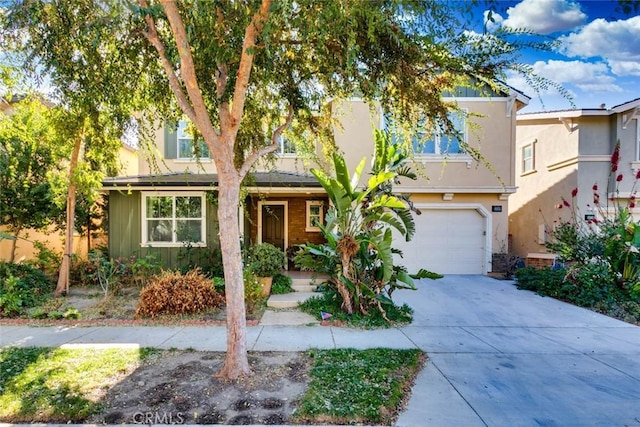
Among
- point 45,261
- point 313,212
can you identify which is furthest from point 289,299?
point 45,261

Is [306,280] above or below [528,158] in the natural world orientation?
below

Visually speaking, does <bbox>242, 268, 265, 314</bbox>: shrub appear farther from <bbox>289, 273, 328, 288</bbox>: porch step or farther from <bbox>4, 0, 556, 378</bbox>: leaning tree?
<bbox>4, 0, 556, 378</bbox>: leaning tree

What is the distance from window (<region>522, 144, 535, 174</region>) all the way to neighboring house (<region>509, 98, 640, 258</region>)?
62 millimetres

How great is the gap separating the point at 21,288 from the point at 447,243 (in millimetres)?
12095

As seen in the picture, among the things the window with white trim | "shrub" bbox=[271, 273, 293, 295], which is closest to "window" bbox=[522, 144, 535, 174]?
the window with white trim

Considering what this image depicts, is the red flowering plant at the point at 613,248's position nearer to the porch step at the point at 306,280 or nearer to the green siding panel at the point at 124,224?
the porch step at the point at 306,280

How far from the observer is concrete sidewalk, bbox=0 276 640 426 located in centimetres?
349

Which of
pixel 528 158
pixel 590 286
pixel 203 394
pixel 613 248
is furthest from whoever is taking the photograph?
pixel 528 158

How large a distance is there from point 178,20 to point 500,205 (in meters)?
11.6

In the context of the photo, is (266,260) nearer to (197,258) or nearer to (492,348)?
(197,258)

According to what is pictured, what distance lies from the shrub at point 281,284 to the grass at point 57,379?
4.11m

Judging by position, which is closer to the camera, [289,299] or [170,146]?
[289,299]

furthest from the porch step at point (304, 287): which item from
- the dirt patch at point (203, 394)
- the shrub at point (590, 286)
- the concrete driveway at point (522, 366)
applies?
the shrub at point (590, 286)

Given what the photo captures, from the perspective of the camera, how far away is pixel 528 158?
48.9 feet
